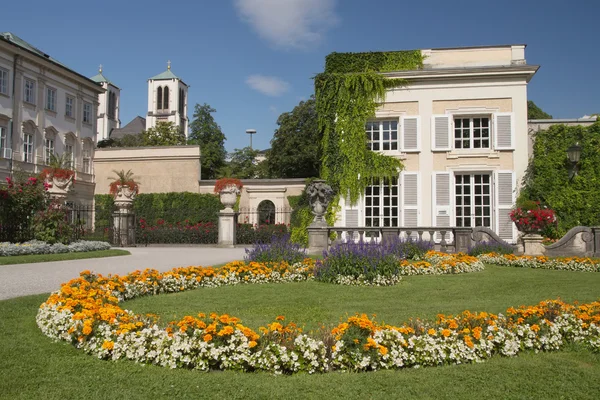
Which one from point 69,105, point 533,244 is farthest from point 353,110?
point 69,105

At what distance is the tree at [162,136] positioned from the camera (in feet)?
151

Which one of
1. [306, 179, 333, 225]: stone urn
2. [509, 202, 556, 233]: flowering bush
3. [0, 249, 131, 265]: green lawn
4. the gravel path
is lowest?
the gravel path

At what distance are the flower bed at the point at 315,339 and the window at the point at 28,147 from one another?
29.7m

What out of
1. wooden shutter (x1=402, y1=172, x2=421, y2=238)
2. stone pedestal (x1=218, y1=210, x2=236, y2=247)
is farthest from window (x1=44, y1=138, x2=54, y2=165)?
wooden shutter (x1=402, y1=172, x2=421, y2=238)

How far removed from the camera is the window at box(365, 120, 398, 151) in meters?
21.1

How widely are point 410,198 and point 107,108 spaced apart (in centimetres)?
7410

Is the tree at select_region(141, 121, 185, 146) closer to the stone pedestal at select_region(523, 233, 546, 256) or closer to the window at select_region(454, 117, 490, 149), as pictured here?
the window at select_region(454, 117, 490, 149)

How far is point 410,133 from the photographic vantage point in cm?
2062

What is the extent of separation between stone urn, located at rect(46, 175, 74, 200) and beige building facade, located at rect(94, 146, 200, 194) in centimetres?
1333

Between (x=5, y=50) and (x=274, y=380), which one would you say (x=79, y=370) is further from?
(x=5, y=50)

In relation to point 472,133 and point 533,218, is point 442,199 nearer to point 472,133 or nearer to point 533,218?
point 472,133

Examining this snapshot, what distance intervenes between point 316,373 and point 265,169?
47.4m

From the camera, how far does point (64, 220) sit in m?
16.6

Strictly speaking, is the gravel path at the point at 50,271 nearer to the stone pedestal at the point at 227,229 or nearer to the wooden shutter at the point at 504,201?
the stone pedestal at the point at 227,229
